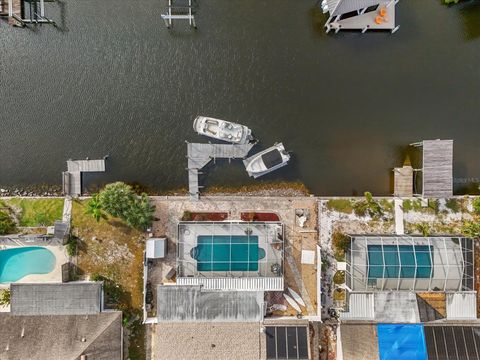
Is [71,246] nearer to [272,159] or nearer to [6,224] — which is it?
[6,224]

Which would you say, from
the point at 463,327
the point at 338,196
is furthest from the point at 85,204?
the point at 463,327

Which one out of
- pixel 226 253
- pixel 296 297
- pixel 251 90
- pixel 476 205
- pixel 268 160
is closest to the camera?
pixel 226 253

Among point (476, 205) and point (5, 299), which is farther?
point (476, 205)

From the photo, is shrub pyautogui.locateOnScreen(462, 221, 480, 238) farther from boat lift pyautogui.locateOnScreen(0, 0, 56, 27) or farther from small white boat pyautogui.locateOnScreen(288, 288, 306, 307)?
boat lift pyautogui.locateOnScreen(0, 0, 56, 27)

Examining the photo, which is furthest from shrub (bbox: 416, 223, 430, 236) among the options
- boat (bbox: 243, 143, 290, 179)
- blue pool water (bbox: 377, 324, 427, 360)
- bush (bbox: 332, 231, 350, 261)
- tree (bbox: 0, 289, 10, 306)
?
tree (bbox: 0, 289, 10, 306)

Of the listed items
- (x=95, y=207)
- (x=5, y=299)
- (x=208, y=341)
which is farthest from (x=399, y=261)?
(x=5, y=299)
